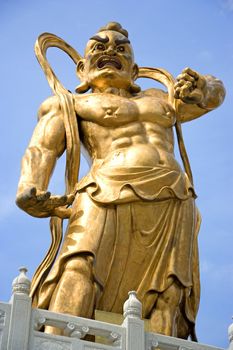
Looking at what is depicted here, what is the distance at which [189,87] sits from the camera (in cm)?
954

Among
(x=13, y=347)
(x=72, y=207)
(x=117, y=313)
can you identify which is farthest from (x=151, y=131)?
(x=13, y=347)

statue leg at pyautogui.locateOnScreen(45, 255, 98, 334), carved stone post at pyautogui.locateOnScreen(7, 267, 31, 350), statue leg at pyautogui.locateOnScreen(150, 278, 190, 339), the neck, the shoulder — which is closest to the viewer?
carved stone post at pyautogui.locateOnScreen(7, 267, 31, 350)

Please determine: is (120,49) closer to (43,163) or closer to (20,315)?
(43,163)

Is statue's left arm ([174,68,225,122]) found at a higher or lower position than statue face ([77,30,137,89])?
lower

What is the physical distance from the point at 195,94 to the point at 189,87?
0.09m

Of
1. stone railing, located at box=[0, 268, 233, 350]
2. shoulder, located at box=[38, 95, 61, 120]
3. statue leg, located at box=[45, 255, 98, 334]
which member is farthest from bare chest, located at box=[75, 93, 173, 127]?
stone railing, located at box=[0, 268, 233, 350]

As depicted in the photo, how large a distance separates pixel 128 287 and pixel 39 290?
2.39ft

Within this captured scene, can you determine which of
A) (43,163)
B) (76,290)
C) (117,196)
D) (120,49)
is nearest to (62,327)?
(76,290)

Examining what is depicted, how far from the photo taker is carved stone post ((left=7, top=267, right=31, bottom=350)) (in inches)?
261

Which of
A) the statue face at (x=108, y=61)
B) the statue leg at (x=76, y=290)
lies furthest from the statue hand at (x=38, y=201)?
the statue face at (x=108, y=61)

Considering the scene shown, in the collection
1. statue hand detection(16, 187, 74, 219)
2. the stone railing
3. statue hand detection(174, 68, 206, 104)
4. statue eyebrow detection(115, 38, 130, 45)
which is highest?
statue eyebrow detection(115, 38, 130, 45)

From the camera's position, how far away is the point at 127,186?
8.67 m

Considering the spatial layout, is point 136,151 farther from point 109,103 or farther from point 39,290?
point 39,290

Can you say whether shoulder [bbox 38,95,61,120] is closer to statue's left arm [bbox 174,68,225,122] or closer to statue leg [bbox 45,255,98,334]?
statue's left arm [bbox 174,68,225,122]
